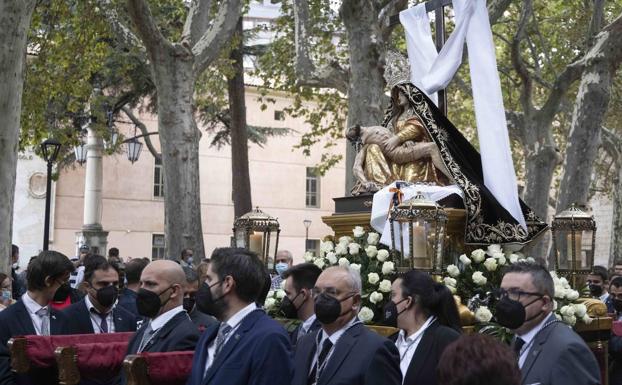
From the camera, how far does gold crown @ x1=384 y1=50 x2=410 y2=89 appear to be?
1062 centimetres

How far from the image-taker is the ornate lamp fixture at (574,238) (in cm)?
955

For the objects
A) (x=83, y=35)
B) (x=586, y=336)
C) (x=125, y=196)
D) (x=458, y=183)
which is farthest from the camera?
(x=125, y=196)

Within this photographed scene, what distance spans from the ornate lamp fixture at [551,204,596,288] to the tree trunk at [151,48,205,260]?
31.4 ft

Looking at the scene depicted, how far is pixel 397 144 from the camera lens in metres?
9.91

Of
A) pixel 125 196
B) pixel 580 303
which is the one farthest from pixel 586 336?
pixel 125 196

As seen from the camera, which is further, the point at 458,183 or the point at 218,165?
the point at 218,165

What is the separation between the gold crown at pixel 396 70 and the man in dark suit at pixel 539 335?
201 inches

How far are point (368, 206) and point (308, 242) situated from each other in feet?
128

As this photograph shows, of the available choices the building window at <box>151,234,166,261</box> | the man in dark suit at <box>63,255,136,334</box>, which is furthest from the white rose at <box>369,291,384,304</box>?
the building window at <box>151,234,166,261</box>

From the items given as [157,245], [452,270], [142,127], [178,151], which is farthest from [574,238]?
[157,245]

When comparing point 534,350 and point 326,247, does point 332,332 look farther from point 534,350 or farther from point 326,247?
point 326,247

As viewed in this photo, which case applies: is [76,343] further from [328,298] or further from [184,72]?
[184,72]

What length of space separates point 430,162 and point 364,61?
357 inches

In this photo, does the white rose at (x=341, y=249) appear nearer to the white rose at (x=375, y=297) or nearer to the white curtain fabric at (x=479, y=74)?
the white rose at (x=375, y=297)
